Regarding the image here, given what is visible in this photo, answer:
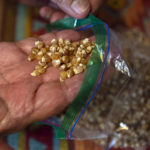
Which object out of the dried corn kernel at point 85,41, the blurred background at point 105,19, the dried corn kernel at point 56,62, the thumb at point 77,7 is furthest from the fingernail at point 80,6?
the blurred background at point 105,19

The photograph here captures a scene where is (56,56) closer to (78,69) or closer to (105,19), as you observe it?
(78,69)

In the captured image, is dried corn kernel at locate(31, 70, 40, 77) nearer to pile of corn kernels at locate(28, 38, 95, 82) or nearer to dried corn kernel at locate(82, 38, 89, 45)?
pile of corn kernels at locate(28, 38, 95, 82)

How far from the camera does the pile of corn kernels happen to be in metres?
0.74

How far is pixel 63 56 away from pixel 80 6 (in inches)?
8.2

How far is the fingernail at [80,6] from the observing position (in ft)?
2.64

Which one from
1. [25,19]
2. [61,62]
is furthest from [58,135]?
[25,19]

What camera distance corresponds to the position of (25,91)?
0.68 metres

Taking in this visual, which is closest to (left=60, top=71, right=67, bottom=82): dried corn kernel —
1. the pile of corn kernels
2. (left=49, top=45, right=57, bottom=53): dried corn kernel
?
the pile of corn kernels

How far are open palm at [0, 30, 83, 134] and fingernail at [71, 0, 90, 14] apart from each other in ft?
0.82

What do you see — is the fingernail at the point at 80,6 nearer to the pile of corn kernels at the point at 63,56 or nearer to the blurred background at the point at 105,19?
the pile of corn kernels at the point at 63,56

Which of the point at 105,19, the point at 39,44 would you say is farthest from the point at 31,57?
the point at 105,19

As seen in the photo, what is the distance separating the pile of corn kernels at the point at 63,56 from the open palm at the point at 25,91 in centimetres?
2

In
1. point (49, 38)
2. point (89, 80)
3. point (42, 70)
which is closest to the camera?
point (89, 80)

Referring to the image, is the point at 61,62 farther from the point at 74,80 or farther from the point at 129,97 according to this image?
the point at 129,97
